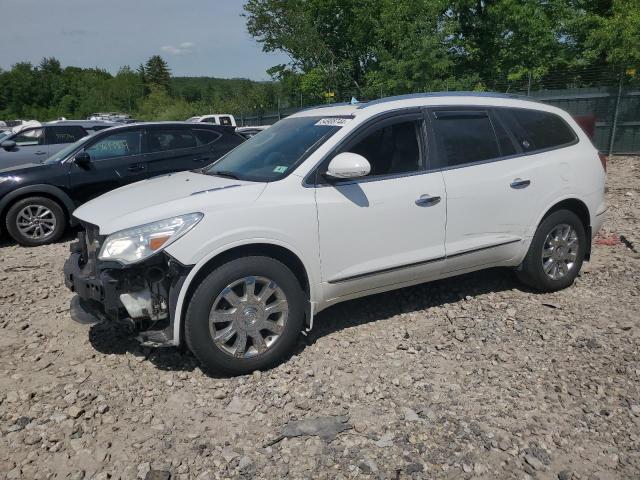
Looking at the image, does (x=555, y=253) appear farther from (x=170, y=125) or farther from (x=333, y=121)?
(x=170, y=125)

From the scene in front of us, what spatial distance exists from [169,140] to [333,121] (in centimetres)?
488

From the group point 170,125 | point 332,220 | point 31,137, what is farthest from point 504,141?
point 31,137

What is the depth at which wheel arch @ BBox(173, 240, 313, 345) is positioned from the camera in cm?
324

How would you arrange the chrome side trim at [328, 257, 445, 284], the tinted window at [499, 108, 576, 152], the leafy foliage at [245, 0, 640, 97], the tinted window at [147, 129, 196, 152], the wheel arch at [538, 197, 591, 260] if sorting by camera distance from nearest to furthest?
the chrome side trim at [328, 257, 445, 284] → the tinted window at [499, 108, 576, 152] → the wheel arch at [538, 197, 591, 260] → the tinted window at [147, 129, 196, 152] → the leafy foliage at [245, 0, 640, 97]

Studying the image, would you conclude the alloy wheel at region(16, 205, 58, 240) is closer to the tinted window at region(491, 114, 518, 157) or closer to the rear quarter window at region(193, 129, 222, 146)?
the rear quarter window at region(193, 129, 222, 146)

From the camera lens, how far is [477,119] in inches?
176

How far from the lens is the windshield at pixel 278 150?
3.84m

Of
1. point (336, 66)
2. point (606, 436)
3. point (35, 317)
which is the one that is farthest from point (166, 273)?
point (336, 66)

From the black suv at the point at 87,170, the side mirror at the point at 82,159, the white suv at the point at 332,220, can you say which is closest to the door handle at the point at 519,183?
the white suv at the point at 332,220

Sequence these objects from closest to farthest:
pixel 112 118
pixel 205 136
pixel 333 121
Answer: pixel 333 121, pixel 205 136, pixel 112 118

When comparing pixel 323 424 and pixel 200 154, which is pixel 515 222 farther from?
pixel 200 154

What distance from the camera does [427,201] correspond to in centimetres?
401

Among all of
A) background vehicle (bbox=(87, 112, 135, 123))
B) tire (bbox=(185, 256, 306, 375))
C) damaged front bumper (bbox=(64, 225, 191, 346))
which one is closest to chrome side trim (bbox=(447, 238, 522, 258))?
tire (bbox=(185, 256, 306, 375))

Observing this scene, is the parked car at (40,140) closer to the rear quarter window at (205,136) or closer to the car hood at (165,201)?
the rear quarter window at (205,136)
